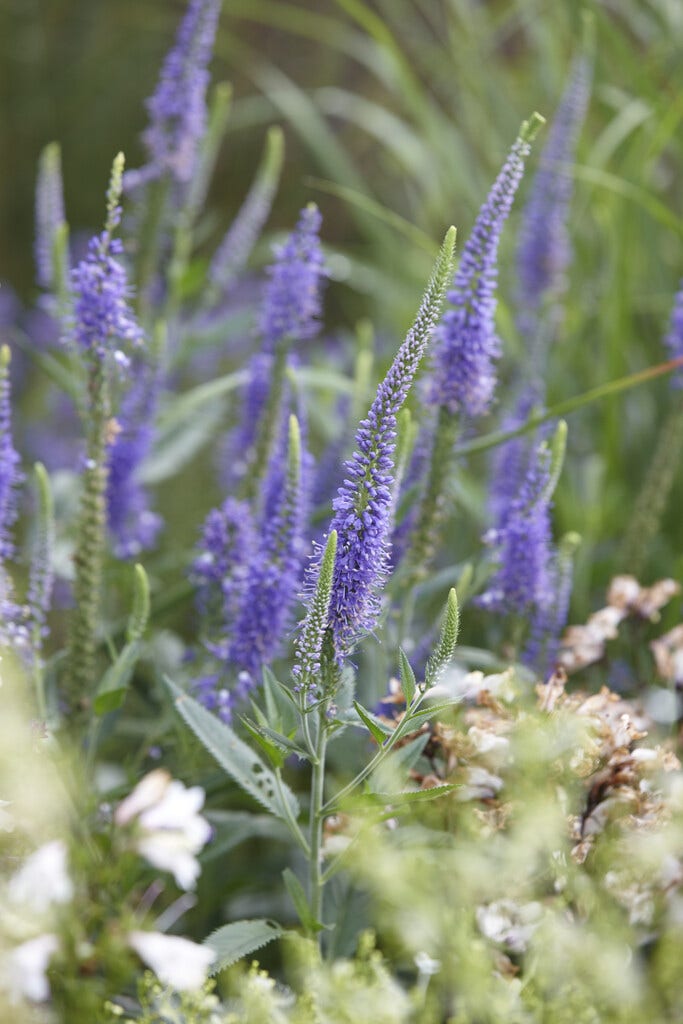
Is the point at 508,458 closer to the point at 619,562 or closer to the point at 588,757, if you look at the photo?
the point at 619,562

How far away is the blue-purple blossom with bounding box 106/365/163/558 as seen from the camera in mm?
2160

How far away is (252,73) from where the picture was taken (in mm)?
4891

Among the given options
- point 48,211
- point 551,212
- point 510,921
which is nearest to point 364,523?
point 510,921

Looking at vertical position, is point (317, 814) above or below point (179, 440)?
below

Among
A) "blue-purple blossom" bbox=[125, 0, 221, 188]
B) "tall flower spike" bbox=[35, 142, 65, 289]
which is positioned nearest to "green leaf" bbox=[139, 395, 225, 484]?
"tall flower spike" bbox=[35, 142, 65, 289]

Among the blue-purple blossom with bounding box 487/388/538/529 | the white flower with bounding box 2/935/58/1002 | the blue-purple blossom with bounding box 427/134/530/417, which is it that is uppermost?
the blue-purple blossom with bounding box 427/134/530/417

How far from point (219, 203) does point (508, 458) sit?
3694 millimetres

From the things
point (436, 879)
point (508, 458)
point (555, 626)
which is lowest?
point (436, 879)

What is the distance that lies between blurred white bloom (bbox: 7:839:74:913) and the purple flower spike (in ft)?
3.95

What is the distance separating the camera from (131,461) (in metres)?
2.16

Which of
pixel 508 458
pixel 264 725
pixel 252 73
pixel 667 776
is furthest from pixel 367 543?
pixel 252 73

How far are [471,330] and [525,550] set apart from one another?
351 mm

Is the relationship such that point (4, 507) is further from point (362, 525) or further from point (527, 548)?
point (527, 548)

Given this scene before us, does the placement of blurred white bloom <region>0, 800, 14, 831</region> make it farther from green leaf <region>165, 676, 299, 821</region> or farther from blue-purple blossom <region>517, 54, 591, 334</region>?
blue-purple blossom <region>517, 54, 591, 334</region>
